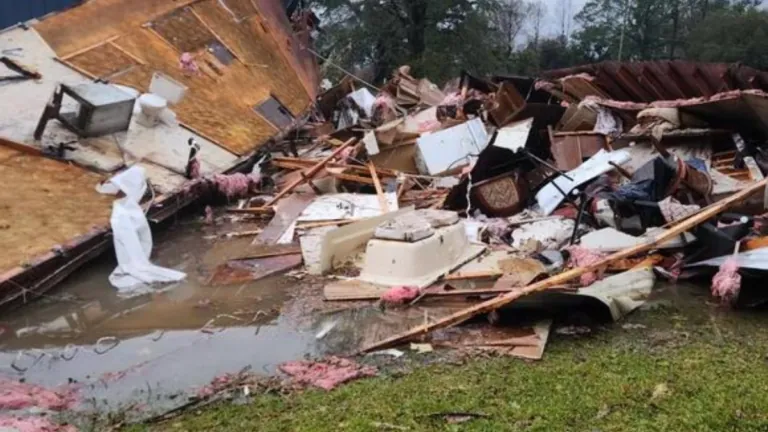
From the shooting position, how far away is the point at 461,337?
19.8 ft

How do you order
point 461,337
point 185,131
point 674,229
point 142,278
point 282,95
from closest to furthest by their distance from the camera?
1. point 461,337
2. point 674,229
3. point 142,278
4. point 185,131
5. point 282,95

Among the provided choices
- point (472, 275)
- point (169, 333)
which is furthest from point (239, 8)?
point (169, 333)

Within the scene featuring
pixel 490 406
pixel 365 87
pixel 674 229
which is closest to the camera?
pixel 490 406

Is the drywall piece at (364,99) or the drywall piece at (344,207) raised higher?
the drywall piece at (364,99)

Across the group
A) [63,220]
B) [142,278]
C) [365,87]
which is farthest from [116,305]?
[365,87]

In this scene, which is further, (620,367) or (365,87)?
(365,87)

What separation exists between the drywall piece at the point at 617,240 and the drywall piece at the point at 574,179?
1.37 metres

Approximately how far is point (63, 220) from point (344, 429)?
505 centimetres

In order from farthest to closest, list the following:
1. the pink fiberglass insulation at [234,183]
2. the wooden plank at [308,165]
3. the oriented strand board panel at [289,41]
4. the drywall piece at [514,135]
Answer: the oriented strand board panel at [289,41]
the wooden plank at [308,165]
the drywall piece at [514,135]
the pink fiberglass insulation at [234,183]

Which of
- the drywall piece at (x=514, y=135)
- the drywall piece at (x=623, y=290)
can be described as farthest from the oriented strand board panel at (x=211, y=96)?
the drywall piece at (x=623, y=290)

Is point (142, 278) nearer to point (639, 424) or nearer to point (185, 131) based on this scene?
point (185, 131)

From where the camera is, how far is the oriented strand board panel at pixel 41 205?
7.62 metres

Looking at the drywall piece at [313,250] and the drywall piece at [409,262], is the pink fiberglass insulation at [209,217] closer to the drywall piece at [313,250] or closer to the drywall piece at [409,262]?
the drywall piece at [313,250]

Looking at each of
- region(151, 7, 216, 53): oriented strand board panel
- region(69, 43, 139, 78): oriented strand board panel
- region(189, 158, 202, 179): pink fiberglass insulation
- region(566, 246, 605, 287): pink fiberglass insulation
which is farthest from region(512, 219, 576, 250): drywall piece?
region(151, 7, 216, 53): oriented strand board panel
